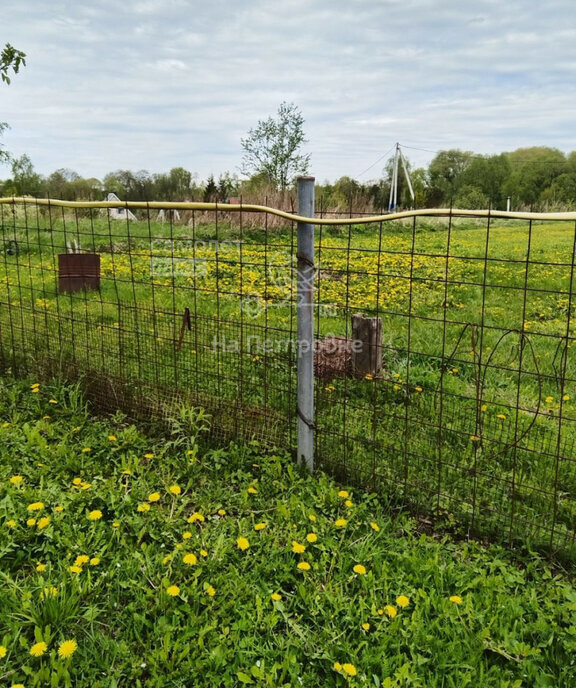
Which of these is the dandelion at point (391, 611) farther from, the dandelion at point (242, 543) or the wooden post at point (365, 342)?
the wooden post at point (365, 342)

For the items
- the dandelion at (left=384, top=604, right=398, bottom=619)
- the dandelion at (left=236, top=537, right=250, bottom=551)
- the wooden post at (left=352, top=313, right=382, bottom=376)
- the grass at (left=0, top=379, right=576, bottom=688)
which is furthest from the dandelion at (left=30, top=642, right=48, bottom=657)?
the wooden post at (left=352, top=313, right=382, bottom=376)

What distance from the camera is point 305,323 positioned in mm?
3236

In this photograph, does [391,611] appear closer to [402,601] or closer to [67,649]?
[402,601]

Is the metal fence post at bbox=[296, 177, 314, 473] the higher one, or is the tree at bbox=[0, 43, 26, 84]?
the tree at bbox=[0, 43, 26, 84]

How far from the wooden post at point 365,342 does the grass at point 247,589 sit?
61.2 inches

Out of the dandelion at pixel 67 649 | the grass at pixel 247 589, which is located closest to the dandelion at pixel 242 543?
the grass at pixel 247 589

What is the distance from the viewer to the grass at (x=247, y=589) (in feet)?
6.79

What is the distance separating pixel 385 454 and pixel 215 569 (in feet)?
4.44

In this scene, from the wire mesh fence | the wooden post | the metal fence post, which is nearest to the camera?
the wire mesh fence

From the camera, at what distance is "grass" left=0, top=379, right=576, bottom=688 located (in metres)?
2.07

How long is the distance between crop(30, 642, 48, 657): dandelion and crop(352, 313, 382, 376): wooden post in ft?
10.3

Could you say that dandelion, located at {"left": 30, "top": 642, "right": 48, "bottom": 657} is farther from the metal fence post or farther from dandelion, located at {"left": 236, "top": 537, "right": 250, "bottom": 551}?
the metal fence post

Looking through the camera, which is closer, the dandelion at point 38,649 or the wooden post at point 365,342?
the dandelion at point 38,649

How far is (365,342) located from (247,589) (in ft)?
8.94
